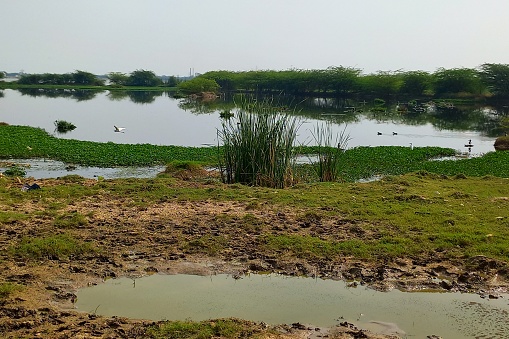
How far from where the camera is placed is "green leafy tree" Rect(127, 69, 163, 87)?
97062 mm

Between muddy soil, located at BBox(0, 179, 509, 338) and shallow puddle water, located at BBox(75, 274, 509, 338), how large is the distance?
0.16 metres

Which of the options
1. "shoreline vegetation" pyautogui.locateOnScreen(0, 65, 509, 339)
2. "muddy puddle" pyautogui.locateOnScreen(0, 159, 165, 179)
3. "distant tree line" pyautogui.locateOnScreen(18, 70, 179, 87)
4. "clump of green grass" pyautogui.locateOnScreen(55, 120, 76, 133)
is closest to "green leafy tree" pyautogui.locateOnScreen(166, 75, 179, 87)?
"distant tree line" pyautogui.locateOnScreen(18, 70, 179, 87)

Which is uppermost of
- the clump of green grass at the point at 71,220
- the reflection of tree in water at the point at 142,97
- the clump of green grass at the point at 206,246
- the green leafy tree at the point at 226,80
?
the green leafy tree at the point at 226,80

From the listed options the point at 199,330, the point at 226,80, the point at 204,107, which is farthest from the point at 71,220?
the point at 226,80

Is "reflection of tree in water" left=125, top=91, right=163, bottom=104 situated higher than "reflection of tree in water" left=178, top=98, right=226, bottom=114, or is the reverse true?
"reflection of tree in water" left=125, top=91, right=163, bottom=104

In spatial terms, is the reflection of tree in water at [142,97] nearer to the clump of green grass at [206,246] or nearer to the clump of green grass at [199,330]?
the clump of green grass at [206,246]

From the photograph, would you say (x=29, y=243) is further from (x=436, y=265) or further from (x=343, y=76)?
(x=343, y=76)

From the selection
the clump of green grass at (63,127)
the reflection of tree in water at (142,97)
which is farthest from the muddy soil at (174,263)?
the reflection of tree in water at (142,97)

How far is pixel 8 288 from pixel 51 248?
1162 mm

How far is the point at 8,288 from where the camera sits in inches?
186

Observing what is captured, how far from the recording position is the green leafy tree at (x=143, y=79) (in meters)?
97.1

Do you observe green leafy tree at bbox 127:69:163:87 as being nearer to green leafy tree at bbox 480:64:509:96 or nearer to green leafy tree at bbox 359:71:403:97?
green leafy tree at bbox 359:71:403:97

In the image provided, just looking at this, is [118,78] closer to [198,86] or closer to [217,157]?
[198,86]

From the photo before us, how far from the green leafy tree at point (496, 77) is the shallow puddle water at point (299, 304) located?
2276 inches
